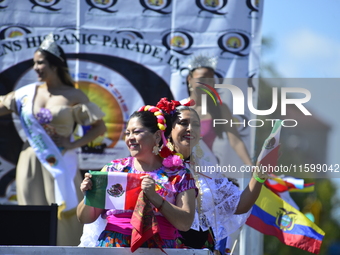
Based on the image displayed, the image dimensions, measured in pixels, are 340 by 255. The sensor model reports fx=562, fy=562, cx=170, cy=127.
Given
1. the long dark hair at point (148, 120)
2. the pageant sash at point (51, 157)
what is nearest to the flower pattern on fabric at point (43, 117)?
the pageant sash at point (51, 157)

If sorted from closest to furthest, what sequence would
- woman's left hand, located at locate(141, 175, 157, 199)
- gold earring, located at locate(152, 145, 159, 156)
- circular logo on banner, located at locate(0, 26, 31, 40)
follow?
woman's left hand, located at locate(141, 175, 157, 199)
gold earring, located at locate(152, 145, 159, 156)
circular logo on banner, located at locate(0, 26, 31, 40)

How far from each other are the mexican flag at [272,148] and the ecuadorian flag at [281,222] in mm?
1129

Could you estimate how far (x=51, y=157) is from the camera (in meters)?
5.08

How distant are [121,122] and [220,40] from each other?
1.19m

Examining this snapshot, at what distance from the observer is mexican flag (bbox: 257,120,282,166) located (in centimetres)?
296

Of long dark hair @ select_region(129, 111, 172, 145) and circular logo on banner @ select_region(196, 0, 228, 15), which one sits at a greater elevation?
circular logo on banner @ select_region(196, 0, 228, 15)

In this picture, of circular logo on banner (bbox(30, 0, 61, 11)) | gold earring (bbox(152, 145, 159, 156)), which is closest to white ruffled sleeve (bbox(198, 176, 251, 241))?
gold earring (bbox(152, 145, 159, 156))

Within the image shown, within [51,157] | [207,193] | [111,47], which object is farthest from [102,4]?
[207,193]

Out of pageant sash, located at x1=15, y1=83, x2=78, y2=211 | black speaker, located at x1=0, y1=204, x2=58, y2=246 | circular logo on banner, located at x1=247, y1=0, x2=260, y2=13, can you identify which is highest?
circular logo on banner, located at x1=247, y1=0, x2=260, y2=13

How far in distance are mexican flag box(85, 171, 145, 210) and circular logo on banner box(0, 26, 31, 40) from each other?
120 inches

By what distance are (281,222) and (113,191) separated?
1.87 m

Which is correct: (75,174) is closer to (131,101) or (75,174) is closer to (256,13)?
(131,101)

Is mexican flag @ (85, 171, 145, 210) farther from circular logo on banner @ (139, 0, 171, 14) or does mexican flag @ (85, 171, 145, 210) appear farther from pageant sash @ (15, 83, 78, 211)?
circular logo on banner @ (139, 0, 171, 14)

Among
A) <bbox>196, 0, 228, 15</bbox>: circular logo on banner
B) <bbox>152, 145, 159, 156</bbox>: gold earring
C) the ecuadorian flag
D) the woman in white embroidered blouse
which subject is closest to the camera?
<bbox>152, 145, 159, 156</bbox>: gold earring
